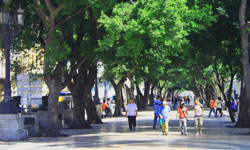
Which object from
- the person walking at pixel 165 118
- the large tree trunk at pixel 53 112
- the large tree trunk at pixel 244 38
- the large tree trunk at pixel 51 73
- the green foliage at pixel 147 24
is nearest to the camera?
the green foliage at pixel 147 24

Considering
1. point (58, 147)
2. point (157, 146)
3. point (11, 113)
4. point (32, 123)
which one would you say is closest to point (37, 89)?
point (32, 123)

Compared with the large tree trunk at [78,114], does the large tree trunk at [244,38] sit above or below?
above

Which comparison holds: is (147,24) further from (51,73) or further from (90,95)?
(90,95)

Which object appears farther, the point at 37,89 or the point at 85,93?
the point at 85,93

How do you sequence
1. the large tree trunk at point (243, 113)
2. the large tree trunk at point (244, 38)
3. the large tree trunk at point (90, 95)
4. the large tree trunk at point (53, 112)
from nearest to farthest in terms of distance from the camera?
the large tree trunk at point (244, 38)
the large tree trunk at point (53, 112)
the large tree trunk at point (243, 113)
the large tree trunk at point (90, 95)

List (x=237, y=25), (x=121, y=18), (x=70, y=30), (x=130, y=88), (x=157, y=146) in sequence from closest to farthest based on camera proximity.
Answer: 1. (x=157, y=146)
2. (x=121, y=18)
3. (x=237, y=25)
4. (x=70, y=30)
5. (x=130, y=88)

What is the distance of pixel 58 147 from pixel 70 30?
961 cm

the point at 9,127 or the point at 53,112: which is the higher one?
the point at 53,112

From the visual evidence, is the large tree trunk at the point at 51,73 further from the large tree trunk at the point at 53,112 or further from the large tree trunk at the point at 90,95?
the large tree trunk at the point at 90,95

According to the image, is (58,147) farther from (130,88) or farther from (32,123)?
(130,88)

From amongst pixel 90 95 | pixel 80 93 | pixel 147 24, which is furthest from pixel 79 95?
pixel 147 24

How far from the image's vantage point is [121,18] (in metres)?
20.2

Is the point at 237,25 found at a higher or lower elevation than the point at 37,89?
higher

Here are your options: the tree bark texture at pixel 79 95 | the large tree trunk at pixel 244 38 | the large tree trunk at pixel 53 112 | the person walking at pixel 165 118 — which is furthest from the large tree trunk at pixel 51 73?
the large tree trunk at pixel 244 38
